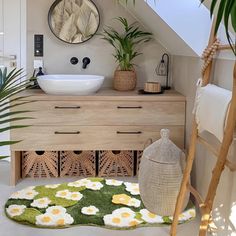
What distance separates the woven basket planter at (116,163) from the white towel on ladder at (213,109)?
1.24m

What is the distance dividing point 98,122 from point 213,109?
1.32 m

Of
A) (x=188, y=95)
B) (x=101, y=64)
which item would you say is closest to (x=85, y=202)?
(x=188, y=95)

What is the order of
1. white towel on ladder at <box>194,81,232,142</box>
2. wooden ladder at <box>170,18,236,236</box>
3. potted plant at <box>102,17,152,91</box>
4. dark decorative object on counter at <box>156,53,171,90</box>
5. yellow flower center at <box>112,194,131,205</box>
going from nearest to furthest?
wooden ladder at <box>170,18,236,236</box> < white towel on ladder at <box>194,81,232,142</box> < yellow flower center at <box>112,194,131,205</box> < potted plant at <box>102,17,152,91</box> < dark decorative object on counter at <box>156,53,171,90</box>

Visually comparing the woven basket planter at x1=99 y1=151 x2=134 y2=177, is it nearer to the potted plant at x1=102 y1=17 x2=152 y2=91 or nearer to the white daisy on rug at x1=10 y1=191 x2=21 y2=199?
the potted plant at x1=102 y1=17 x2=152 y2=91

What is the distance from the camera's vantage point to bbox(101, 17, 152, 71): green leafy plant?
11.2ft

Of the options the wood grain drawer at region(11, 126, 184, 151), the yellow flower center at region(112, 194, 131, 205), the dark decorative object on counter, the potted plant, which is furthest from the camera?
the dark decorative object on counter

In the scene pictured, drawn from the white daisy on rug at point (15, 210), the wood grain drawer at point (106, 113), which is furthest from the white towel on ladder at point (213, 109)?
the white daisy on rug at point (15, 210)

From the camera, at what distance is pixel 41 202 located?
274 cm

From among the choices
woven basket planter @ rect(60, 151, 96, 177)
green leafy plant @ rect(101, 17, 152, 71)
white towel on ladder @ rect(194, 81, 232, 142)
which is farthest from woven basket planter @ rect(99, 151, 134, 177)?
white towel on ladder @ rect(194, 81, 232, 142)

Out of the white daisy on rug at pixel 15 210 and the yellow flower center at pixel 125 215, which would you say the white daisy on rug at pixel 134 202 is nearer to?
the yellow flower center at pixel 125 215

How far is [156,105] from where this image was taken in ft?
10.0

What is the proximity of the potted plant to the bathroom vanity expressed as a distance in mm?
319

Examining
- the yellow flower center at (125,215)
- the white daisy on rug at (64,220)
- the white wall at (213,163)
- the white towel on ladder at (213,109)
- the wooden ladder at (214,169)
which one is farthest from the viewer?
the yellow flower center at (125,215)

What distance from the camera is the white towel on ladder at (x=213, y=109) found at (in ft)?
5.89
